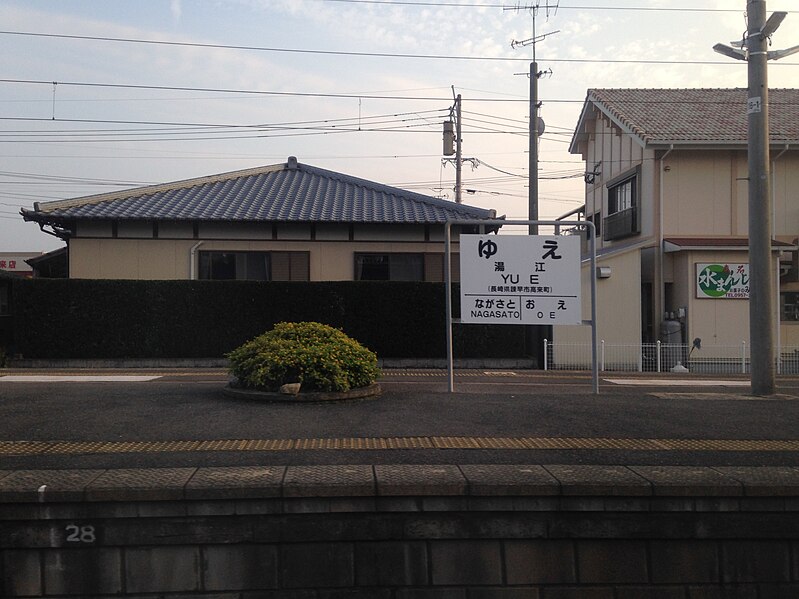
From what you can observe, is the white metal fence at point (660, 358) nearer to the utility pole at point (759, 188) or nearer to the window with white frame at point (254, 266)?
the utility pole at point (759, 188)

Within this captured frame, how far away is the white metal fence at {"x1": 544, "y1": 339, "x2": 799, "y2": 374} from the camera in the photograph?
57.1 feet

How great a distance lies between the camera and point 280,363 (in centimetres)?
841

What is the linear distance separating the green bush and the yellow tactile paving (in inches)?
82.4

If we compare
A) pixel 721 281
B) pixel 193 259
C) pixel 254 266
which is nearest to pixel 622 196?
pixel 721 281

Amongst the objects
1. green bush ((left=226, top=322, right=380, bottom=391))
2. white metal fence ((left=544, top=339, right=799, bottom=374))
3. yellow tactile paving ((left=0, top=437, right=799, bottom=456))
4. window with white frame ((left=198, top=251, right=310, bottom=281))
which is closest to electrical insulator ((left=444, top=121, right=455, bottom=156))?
window with white frame ((left=198, top=251, right=310, bottom=281))

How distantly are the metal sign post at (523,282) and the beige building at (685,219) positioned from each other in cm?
805

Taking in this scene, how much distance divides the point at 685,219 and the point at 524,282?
13395mm

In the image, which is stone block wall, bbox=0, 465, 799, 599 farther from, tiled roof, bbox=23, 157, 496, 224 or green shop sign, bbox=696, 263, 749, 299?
green shop sign, bbox=696, 263, 749, 299

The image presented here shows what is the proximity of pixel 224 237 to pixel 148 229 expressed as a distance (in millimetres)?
2012

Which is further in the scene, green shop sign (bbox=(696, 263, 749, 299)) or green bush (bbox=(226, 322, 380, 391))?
green shop sign (bbox=(696, 263, 749, 299))

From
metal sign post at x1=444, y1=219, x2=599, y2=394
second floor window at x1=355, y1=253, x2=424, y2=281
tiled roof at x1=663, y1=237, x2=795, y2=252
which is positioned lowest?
metal sign post at x1=444, y1=219, x2=599, y2=394

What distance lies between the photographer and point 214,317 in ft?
56.4

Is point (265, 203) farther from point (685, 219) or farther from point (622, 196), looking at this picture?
point (685, 219)

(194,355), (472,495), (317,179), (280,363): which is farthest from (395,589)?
(317,179)
